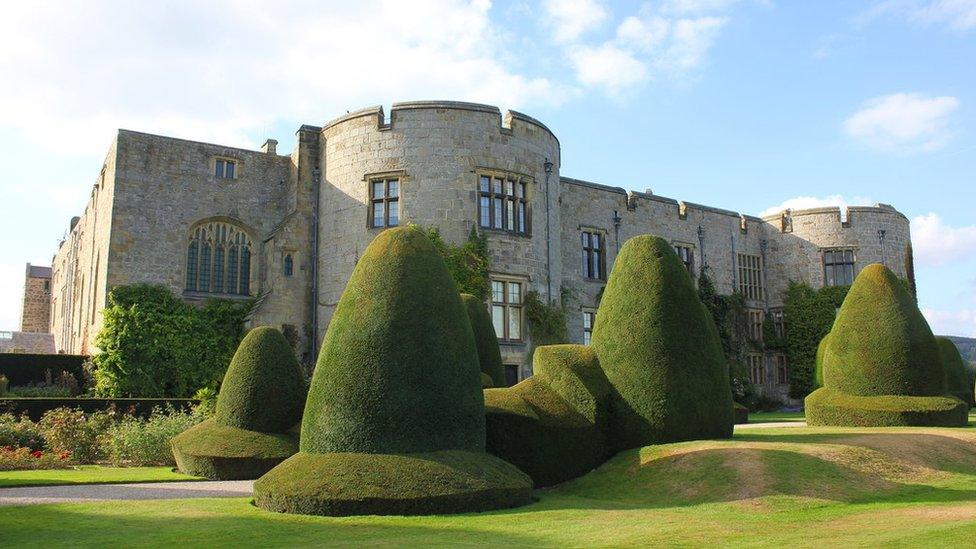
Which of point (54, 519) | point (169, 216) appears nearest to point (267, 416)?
point (54, 519)

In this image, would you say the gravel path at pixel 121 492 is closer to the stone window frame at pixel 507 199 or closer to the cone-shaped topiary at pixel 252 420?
the cone-shaped topiary at pixel 252 420

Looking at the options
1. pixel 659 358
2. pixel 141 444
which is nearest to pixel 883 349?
pixel 659 358

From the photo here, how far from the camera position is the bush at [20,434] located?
14.9 m

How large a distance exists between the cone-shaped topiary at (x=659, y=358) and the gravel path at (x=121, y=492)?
5630mm

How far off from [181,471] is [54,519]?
4.80 metres

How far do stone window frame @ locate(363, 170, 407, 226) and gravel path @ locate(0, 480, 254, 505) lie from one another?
1289 centimetres

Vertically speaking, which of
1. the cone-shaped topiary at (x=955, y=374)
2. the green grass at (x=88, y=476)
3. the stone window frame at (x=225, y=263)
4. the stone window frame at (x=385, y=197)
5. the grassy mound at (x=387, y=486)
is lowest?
the green grass at (x=88, y=476)

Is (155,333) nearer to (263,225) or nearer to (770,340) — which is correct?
(263,225)

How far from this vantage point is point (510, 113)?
24969 millimetres

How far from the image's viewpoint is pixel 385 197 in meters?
24.2

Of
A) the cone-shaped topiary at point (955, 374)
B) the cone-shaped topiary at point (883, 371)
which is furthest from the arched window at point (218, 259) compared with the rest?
the cone-shaped topiary at point (955, 374)

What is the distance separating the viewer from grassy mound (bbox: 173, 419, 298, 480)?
40.5 feet

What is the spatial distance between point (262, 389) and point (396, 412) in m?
4.59

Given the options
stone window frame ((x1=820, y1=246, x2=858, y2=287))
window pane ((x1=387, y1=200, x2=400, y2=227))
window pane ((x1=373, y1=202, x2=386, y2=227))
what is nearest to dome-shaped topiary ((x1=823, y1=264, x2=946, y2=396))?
window pane ((x1=387, y1=200, x2=400, y2=227))
